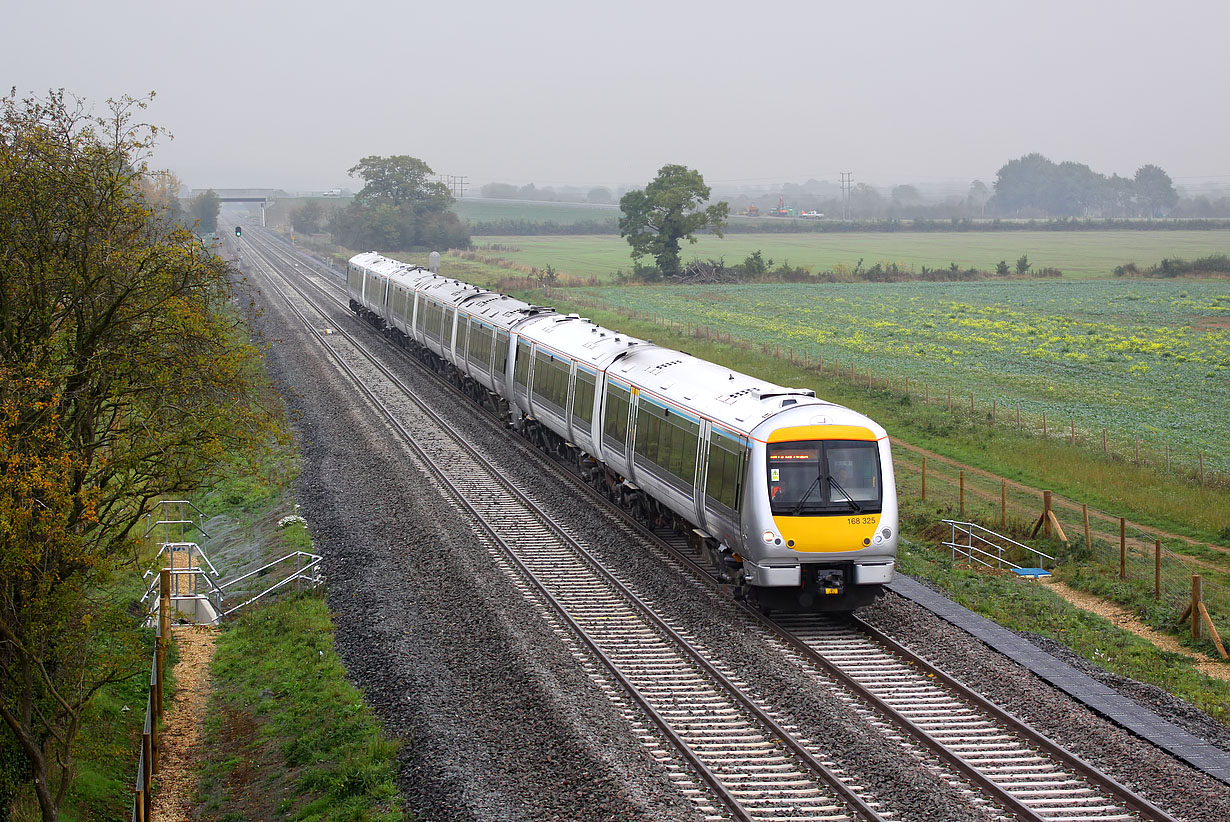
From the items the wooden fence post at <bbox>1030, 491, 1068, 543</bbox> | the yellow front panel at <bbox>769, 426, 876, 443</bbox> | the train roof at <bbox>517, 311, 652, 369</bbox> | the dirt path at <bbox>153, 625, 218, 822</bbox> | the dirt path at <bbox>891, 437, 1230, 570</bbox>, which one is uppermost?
the train roof at <bbox>517, 311, 652, 369</bbox>

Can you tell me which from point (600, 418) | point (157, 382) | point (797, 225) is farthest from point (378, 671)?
point (797, 225)

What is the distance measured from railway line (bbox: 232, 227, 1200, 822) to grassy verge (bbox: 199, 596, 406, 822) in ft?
10.2

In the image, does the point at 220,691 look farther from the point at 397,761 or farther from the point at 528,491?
the point at 528,491

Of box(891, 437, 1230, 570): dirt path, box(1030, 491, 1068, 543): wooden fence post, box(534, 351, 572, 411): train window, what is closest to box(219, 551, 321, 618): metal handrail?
box(534, 351, 572, 411): train window

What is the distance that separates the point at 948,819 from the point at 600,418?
13.5 meters

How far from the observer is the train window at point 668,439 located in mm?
18391

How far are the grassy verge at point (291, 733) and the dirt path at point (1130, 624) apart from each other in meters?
10.6

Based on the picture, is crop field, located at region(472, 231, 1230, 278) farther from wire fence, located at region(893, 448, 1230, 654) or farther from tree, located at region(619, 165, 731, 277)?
wire fence, located at region(893, 448, 1230, 654)

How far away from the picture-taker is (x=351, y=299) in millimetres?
60781

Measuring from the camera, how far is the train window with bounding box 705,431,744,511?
647 inches

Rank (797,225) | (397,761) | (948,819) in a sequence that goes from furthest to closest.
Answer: (797,225), (397,761), (948,819)

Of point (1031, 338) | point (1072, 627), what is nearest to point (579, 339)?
point (1072, 627)

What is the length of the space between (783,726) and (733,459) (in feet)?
15.7

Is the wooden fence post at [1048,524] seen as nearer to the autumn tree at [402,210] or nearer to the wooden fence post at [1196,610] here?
the wooden fence post at [1196,610]
